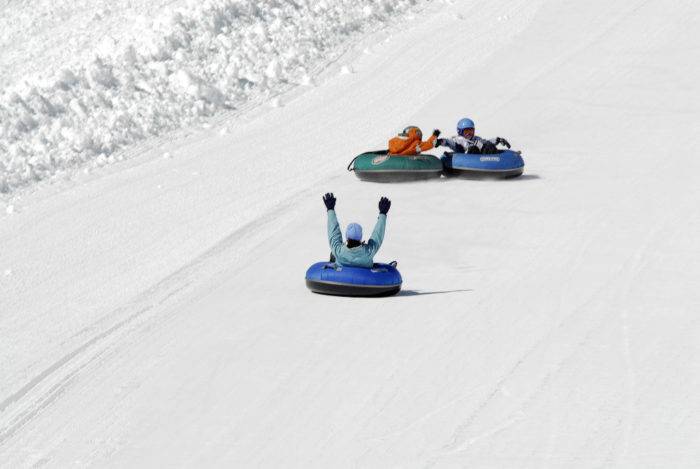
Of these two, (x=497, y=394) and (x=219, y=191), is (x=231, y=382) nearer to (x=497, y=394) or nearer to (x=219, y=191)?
(x=497, y=394)

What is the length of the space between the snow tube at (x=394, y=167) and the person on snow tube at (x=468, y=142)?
36cm

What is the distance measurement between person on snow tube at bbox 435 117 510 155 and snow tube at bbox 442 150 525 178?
0.78 ft

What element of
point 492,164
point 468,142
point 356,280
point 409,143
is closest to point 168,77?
point 409,143

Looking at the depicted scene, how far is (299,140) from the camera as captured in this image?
22.7 m

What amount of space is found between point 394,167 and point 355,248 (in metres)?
6.31

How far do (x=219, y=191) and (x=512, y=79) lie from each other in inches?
283

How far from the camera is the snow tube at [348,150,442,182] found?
65.4 feet

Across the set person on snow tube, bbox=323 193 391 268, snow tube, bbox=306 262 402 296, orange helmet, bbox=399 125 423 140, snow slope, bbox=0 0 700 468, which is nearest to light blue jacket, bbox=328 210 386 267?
person on snow tube, bbox=323 193 391 268

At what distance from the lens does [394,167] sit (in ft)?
65.4

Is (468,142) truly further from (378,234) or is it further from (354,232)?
(354,232)

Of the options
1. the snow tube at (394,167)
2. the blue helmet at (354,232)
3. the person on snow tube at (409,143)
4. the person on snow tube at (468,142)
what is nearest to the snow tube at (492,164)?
the person on snow tube at (468,142)

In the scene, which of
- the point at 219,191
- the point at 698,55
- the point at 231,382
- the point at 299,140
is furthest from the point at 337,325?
the point at 698,55

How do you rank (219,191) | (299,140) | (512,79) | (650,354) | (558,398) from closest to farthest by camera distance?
1. (558,398)
2. (650,354)
3. (219,191)
4. (299,140)
5. (512,79)

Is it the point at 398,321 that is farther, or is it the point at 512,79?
the point at 512,79
